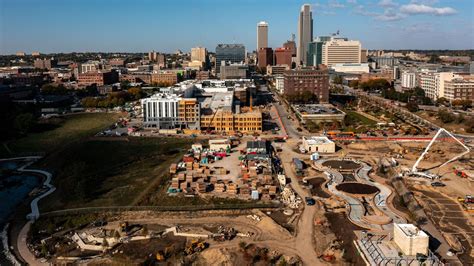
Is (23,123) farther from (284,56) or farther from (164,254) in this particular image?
(284,56)

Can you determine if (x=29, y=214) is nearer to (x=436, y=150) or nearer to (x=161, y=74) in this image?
(x=436, y=150)

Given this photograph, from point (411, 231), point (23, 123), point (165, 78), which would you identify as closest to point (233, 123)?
point (23, 123)

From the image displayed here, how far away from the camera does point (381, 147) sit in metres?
28.0

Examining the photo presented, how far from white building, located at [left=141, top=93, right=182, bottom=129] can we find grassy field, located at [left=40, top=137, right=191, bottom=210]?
3417mm

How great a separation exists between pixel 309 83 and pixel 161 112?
20.2 m

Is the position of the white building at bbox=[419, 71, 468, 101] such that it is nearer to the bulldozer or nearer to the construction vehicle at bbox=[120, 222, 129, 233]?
the construction vehicle at bbox=[120, 222, 129, 233]

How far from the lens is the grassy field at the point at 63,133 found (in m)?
30.2

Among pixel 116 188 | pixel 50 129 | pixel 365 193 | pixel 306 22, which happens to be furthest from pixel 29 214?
pixel 306 22

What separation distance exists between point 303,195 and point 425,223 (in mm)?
5122

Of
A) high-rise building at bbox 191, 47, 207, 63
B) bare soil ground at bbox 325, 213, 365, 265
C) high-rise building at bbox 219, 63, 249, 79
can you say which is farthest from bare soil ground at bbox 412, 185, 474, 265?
high-rise building at bbox 191, 47, 207, 63

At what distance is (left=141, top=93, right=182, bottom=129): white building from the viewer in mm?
34500

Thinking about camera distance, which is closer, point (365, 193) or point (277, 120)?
point (365, 193)

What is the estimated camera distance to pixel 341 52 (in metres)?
89.0

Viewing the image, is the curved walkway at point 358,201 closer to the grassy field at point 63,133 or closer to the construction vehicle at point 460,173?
→ the construction vehicle at point 460,173
